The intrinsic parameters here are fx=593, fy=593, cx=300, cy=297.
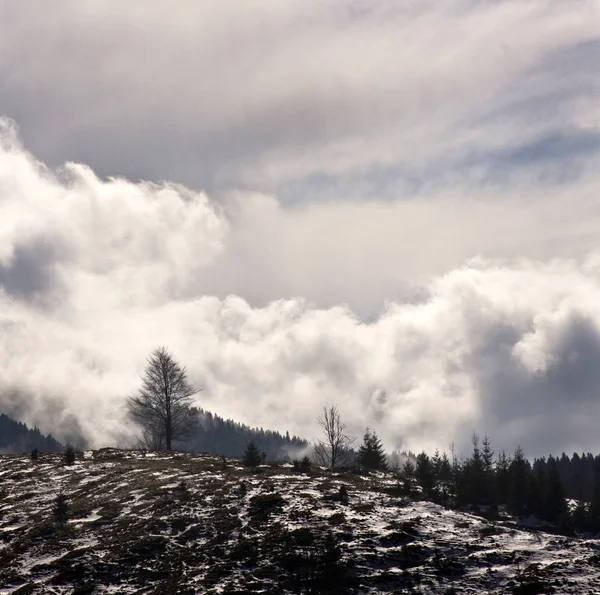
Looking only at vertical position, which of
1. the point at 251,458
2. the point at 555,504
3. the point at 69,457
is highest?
the point at 69,457

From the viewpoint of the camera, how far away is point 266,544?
3303cm

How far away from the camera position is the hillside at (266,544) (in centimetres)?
2905

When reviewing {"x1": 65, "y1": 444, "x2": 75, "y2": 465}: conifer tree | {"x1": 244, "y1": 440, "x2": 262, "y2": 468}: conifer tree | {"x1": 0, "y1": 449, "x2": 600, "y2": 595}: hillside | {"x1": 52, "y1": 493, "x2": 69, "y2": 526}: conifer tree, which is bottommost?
{"x1": 0, "y1": 449, "x2": 600, "y2": 595}: hillside

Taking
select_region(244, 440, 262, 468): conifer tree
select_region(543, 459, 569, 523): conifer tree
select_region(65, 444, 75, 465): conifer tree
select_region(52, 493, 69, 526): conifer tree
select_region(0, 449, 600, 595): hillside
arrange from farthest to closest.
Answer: select_region(65, 444, 75, 465): conifer tree, select_region(244, 440, 262, 468): conifer tree, select_region(543, 459, 569, 523): conifer tree, select_region(52, 493, 69, 526): conifer tree, select_region(0, 449, 600, 595): hillside

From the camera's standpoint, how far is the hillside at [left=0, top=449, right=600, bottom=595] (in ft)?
95.3

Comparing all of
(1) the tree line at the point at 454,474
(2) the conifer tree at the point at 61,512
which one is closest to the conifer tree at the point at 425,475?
(1) the tree line at the point at 454,474

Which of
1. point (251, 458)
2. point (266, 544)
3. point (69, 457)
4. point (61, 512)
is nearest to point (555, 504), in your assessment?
point (266, 544)

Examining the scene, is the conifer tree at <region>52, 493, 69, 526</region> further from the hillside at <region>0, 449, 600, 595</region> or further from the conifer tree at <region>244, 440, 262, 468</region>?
the conifer tree at <region>244, 440, 262, 468</region>

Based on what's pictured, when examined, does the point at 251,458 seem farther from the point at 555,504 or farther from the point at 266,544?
the point at 555,504

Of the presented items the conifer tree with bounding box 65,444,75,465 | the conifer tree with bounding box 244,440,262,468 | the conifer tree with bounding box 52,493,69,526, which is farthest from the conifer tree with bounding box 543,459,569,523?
the conifer tree with bounding box 65,444,75,465

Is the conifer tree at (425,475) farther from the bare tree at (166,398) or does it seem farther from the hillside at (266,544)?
the bare tree at (166,398)

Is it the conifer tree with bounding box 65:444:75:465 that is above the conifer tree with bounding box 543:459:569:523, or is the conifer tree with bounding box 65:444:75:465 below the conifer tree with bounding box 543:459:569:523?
above

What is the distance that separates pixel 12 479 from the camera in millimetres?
51375

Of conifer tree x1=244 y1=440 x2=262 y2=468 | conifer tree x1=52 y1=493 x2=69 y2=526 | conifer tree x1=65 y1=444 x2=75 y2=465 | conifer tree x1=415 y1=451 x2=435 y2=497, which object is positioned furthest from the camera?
conifer tree x1=65 y1=444 x2=75 y2=465
